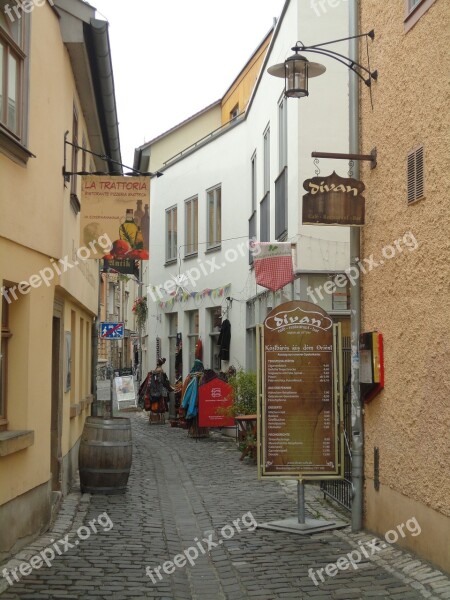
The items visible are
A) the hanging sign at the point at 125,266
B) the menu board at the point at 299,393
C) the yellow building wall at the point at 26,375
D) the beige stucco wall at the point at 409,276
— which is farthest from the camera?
the hanging sign at the point at 125,266

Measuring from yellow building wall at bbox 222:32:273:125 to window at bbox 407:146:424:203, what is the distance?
15.0 meters

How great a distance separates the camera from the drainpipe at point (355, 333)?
8.65 m

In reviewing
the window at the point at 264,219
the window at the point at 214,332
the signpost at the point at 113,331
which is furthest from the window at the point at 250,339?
the signpost at the point at 113,331

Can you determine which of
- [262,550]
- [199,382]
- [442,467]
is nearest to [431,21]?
[442,467]

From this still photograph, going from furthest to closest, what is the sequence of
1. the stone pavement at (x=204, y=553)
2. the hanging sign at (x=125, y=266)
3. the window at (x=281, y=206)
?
the hanging sign at (x=125, y=266) → the window at (x=281, y=206) → the stone pavement at (x=204, y=553)

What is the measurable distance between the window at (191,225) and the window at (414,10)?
53.5 ft

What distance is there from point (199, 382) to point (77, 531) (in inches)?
402

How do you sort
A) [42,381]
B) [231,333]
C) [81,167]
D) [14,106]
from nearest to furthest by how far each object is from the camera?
[14,106], [42,381], [81,167], [231,333]

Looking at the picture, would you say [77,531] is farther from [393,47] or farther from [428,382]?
[393,47]

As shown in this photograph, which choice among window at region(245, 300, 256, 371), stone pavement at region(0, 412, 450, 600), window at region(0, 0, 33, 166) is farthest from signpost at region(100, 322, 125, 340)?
window at region(0, 0, 33, 166)

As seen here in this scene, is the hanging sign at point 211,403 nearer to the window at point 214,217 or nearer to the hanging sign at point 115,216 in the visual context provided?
the window at point 214,217

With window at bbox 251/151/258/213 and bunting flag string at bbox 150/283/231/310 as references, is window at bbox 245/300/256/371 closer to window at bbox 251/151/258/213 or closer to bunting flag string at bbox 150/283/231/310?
bunting flag string at bbox 150/283/231/310

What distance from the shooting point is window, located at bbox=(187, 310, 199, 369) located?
23.9 metres

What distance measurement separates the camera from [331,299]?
13305 millimetres
